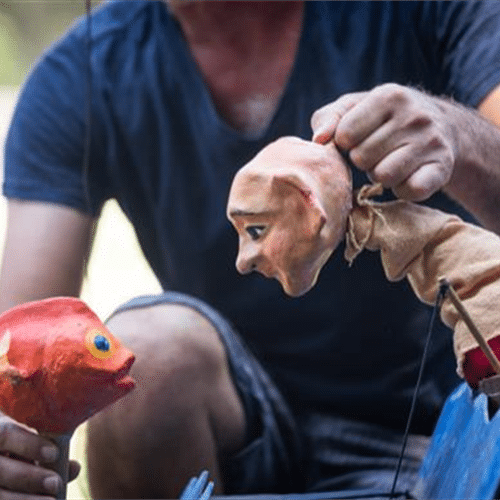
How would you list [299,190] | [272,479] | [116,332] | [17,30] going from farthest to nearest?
[17,30] → [272,479] → [116,332] → [299,190]

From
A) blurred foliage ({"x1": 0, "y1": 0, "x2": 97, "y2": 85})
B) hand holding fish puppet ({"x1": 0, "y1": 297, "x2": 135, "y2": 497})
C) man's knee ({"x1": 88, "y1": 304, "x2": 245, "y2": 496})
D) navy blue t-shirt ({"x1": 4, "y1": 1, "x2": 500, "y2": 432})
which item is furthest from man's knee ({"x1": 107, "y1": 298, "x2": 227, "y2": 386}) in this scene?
blurred foliage ({"x1": 0, "y1": 0, "x2": 97, "y2": 85})

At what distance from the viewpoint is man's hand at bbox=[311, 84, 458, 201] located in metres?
0.92

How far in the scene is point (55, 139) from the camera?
155cm

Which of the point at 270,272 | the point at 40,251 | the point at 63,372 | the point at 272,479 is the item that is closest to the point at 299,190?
the point at 270,272

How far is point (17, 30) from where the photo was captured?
383 cm

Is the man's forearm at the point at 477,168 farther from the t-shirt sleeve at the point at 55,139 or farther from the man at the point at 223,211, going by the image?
the t-shirt sleeve at the point at 55,139

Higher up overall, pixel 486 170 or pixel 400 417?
pixel 486 170

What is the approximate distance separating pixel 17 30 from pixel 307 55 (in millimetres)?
2498

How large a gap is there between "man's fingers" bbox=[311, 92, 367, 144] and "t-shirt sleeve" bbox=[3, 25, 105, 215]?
2.02 ft

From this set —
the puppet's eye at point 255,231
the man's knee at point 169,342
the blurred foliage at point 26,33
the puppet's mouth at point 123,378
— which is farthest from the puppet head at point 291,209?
the blurred foliage at point 26,33

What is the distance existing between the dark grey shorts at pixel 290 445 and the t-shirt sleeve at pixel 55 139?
0.71 ft

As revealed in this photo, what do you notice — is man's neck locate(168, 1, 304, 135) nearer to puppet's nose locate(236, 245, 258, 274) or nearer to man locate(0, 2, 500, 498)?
man locate(0, 2, 500, 498)

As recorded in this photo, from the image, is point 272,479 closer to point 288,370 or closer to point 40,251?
point 288,370

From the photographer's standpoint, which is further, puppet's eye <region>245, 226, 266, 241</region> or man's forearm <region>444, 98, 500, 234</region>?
man's forearm <region>444, 98, 500, 234</region>
